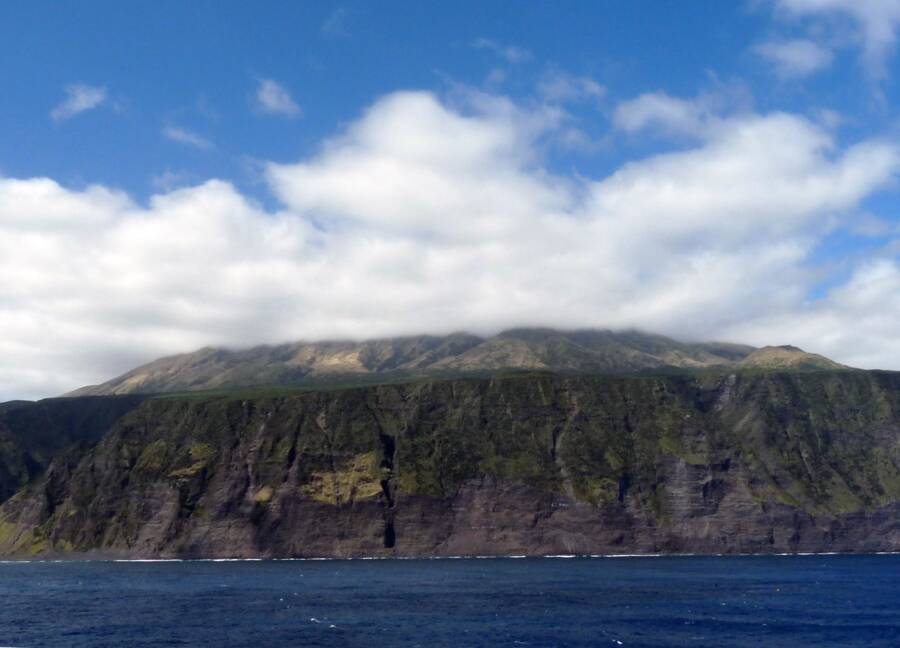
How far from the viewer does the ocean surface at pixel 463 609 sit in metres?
104

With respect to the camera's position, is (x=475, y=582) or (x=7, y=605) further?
(x=475, y=582)

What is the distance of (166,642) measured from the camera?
10175 centimetres

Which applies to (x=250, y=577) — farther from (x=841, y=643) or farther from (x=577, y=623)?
(x=841, y=643)

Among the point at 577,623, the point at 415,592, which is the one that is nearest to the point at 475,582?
the point at 415,592

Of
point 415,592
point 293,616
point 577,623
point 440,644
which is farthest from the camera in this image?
point 415,592

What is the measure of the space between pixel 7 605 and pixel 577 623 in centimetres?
8198

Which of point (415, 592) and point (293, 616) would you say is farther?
point (415, 592)

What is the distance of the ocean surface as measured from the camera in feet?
341

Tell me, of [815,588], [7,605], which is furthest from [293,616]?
[815,588]

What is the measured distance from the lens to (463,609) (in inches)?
5002

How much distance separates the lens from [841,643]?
101688 mm

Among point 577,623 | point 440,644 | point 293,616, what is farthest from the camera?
point 293,616

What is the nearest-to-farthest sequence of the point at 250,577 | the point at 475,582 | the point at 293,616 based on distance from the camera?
the point at 293,616
the point at 475,582
the point at 250,577

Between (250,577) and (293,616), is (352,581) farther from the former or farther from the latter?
(293,616)
